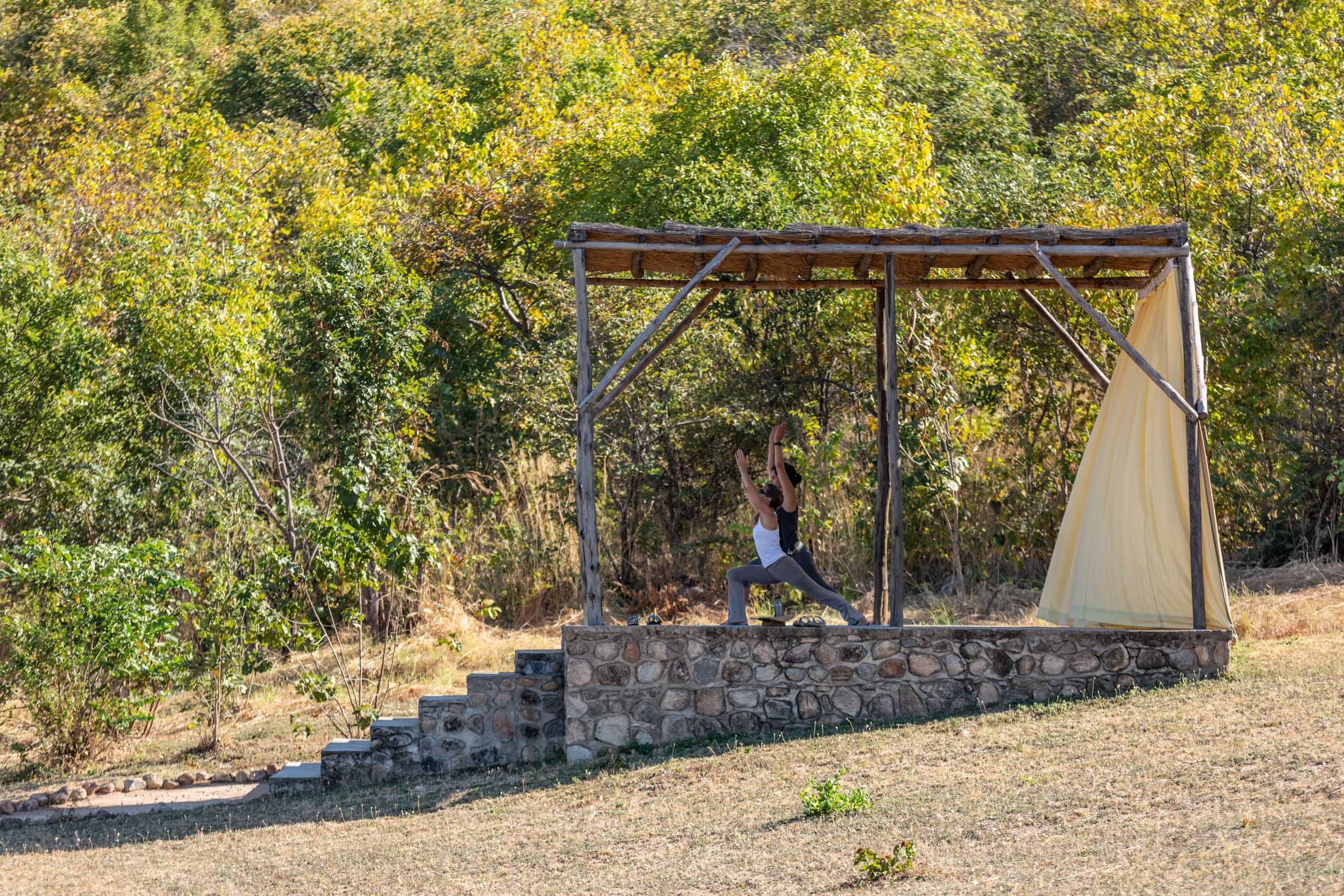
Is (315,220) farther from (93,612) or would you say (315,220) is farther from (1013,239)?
(1013,239)

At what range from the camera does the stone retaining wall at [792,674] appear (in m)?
8.59

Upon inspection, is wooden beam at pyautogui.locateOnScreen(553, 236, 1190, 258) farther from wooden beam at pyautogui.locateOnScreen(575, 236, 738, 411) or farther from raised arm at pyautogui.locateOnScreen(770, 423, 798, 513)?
raised arm at pyautogui.locateOnScreen(770, 423, 798, 513)

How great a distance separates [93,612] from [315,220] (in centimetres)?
909

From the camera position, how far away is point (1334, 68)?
16938mm

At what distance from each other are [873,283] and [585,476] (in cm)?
257

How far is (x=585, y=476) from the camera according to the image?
342 inches

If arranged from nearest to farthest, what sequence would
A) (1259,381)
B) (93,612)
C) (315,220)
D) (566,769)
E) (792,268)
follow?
(566,769) < (792,268) < (93,612) < (1259,381) < (315,220)

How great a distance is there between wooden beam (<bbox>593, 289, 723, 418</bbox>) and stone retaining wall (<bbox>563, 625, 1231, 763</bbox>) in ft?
4.68

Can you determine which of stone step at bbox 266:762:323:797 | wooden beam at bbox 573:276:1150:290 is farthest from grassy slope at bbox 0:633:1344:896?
wooden beam at bbox 573:276:1150:290

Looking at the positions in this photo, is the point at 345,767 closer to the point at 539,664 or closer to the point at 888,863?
the point at 539,664

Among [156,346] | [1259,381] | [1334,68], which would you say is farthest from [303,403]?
[1334,68]

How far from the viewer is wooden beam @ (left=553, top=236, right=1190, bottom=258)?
8664 millimetres

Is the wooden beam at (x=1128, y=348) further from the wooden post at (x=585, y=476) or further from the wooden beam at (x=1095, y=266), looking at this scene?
the wooden post at (x=585, y=476)

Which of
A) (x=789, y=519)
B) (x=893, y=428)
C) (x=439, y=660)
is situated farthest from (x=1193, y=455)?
(x=439, y=660)
